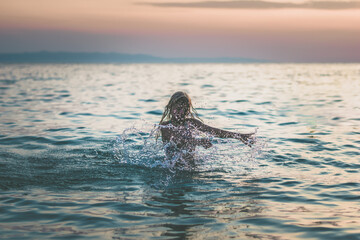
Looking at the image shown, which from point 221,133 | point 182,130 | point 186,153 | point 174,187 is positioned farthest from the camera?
point 186,153

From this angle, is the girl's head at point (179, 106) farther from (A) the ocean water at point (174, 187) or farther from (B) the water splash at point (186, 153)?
(A) the ocean water at point (174, 187)

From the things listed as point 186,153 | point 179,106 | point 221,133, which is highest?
point 179,106

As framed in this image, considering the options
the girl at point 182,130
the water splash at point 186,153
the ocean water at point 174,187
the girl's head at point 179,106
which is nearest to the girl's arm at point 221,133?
the girl at point 182,130

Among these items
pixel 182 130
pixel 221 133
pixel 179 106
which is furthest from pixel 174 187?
pixel 179 106

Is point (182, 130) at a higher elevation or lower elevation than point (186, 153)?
higher

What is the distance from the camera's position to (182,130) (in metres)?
8.29

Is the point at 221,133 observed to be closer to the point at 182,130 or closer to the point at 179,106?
the point at 182,130

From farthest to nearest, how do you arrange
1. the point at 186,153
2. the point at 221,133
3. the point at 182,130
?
the point at 186,153 < the point at 182,130 < the point at 221,133

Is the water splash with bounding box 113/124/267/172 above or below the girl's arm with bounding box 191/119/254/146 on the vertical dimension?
below

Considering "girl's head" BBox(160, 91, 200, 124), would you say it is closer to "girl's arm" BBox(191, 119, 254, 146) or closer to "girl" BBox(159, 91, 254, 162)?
"girl" BBox(159, 91, 254, 162)

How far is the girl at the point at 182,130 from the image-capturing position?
8.04 metres

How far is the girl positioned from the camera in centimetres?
804

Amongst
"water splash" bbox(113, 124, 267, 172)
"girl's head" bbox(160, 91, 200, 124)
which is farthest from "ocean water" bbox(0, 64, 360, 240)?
"girl's head" bbox(160, 91, 200, 124)

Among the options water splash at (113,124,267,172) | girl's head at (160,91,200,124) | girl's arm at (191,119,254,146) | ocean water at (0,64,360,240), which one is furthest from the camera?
water splash at (113,124,267,172)
